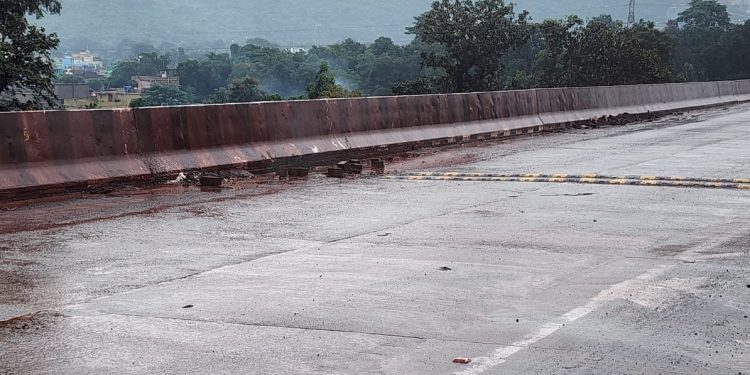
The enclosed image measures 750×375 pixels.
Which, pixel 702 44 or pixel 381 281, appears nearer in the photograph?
pixel 381 281

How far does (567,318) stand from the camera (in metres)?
7.16

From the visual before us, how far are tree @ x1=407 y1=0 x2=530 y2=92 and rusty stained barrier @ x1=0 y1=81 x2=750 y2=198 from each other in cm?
6050

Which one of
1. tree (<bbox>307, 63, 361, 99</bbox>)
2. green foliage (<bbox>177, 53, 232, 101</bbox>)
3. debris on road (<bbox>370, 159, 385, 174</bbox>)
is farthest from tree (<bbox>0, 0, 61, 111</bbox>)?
green foliage (<bbox>177, 53, 232, 101</bbox>)

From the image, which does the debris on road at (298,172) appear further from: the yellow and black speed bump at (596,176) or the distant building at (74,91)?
the distant building at (74,91)

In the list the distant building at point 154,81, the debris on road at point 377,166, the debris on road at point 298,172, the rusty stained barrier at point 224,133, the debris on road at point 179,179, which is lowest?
the debris on road at point 377,166

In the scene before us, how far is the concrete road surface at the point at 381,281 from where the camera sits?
6.36 meters

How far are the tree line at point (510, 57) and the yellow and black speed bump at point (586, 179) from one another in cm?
1456

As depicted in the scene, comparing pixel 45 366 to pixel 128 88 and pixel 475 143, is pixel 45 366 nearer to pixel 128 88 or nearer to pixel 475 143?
pixel 475 143

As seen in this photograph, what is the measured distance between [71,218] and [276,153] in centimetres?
630

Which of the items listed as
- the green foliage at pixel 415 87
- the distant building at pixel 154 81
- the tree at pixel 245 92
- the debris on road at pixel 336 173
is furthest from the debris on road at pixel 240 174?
the distant building at pixel 154 81

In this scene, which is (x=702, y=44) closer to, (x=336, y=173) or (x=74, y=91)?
(x=74, y=91)

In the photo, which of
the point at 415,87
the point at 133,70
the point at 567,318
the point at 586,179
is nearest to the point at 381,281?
the point at 567,318

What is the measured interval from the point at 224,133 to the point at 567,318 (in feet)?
36.1

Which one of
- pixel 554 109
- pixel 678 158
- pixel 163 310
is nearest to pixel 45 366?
pixel 163 310
